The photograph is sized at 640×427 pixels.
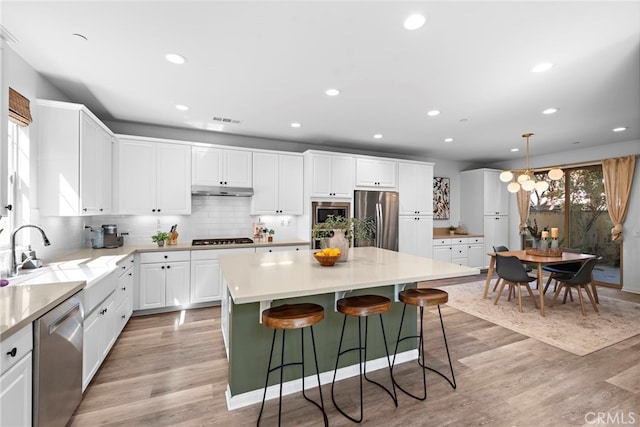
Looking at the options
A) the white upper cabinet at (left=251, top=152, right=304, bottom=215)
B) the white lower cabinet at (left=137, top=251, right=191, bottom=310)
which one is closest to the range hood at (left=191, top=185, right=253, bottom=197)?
the white upper cabinet at (left=251, top=152, right=304, bottom=215)

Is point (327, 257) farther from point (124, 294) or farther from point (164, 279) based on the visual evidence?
point (164, 279)

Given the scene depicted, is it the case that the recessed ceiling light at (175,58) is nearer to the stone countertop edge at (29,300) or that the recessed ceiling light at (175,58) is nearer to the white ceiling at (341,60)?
the white ceiling at (341,60)

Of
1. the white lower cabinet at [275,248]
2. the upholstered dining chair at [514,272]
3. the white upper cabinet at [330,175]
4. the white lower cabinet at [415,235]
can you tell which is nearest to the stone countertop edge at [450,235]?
the white lower cabinet at [415,235]

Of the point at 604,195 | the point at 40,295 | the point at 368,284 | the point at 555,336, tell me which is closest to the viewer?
the point at 40,295

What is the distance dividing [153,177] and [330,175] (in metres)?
2.66

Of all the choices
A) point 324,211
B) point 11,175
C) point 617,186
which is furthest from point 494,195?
point 11,175

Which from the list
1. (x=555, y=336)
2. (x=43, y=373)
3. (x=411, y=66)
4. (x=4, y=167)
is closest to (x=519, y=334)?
(x=555, y=336)

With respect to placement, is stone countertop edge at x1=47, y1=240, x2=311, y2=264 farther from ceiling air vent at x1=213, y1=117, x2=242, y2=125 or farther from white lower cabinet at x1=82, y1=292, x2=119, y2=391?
ceiling air vent at x1=213, y1=117, x2=242, y2=125

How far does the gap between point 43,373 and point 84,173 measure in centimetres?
201

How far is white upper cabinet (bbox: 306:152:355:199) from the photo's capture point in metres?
4.88

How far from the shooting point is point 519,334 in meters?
3.29

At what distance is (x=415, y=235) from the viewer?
5.88 meters

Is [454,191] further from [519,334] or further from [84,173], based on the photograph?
[84,173]

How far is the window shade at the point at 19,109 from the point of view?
223 centimetres
